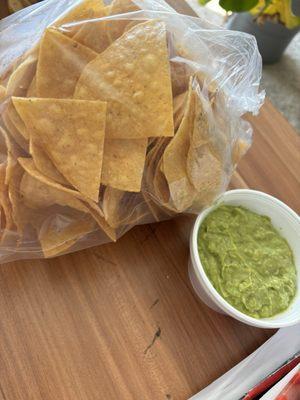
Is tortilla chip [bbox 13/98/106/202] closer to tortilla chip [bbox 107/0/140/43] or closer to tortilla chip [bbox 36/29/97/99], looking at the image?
tortilla chip [bbox 36/29/97/99]

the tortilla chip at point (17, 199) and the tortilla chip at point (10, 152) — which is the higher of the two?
the tortilla chip at point (10, 152)

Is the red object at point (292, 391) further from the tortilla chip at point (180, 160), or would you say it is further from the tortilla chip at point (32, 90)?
the tortilla chip at point (32, 90)

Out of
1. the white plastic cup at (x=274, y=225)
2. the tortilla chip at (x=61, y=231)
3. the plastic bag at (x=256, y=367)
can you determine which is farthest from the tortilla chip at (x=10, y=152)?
the plastic bag at (x=256, y=367)

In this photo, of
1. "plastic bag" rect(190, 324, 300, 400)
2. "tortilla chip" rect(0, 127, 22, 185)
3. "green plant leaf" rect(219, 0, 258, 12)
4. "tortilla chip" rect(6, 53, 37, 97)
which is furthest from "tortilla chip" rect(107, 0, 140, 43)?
"green plant leaf" rect(219, 0, 258, 12)

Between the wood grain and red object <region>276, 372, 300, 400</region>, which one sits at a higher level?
red object <region>276, 372, 300, 400</region>

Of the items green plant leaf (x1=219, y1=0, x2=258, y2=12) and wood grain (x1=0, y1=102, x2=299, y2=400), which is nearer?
wood grain (x1=0, y1=102, x2=299, y2=400)

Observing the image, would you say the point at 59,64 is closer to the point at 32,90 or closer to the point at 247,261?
the point at 32,90

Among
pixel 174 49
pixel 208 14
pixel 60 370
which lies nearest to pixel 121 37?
pixel 174 49
